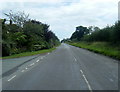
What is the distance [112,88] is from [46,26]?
5395cm

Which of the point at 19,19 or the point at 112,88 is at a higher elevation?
the point at 19,19

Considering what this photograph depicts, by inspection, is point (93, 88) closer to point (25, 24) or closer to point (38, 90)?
→ point (38, 90)

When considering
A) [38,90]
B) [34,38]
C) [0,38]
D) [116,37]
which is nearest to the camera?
[38,90]

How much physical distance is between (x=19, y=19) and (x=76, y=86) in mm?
39832

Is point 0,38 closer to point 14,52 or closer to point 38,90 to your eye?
point 14,52

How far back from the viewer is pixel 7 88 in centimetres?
756

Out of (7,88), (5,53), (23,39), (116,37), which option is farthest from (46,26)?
(7,88)

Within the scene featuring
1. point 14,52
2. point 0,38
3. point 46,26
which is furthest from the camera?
point 46,26

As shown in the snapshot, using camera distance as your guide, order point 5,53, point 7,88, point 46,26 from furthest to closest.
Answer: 1. point 46,26
2. point 5,53
3. point 7,88

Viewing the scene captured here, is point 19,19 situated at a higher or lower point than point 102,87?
higher

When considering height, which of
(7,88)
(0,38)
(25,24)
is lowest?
(7,88)

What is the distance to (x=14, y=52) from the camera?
3055cm

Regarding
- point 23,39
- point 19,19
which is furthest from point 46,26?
point 23,39

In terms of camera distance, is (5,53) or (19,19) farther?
(19,19)
